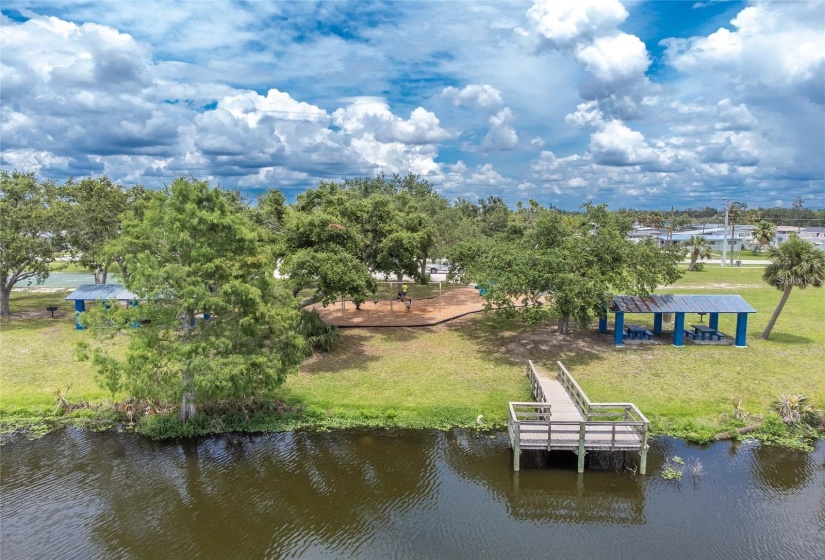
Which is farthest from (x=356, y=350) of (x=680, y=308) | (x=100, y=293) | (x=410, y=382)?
(x=680, y=308)

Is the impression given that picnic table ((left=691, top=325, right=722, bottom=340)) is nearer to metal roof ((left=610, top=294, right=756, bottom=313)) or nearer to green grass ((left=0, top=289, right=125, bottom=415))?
metal roof ((left=610, top=294, right=756, bottom=313))

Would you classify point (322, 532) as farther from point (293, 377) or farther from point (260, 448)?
point (293, 377)

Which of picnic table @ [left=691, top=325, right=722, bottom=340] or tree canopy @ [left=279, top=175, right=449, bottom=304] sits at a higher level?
tree canopy @ [left=279, top=175, right=449, bottom=304]

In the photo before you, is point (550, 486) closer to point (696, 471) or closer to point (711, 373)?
point (696, 471)

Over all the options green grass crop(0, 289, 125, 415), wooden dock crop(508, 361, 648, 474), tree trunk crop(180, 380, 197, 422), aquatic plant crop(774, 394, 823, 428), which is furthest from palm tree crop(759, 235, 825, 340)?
green grass crop(0, 289, 125, 415)

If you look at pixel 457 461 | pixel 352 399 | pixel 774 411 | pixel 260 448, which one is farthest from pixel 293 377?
pixel 774 411

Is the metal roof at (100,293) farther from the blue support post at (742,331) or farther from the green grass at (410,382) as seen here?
the blue support post at (742,331)
